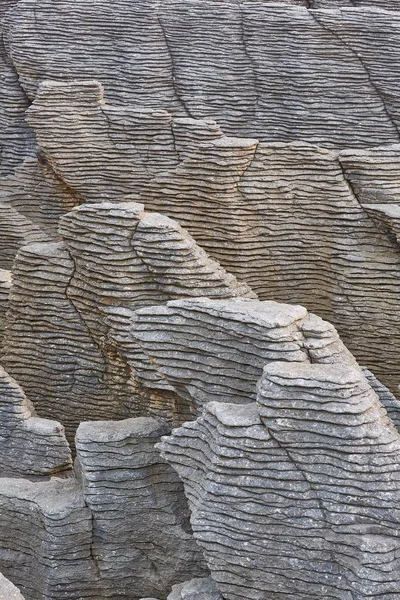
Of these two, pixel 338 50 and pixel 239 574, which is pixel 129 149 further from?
pixel 239 574

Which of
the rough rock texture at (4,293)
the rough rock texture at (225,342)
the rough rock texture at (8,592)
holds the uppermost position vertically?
the rough rock texture at (225,342)

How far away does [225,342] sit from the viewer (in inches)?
516

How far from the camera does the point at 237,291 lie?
15758 mm

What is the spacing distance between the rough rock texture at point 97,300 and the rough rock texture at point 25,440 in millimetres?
1447

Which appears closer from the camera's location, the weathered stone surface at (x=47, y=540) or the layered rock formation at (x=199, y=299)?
the layered rock formation at (x=199, y=299)

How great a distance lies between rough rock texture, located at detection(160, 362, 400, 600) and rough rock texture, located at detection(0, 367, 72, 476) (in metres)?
4.14

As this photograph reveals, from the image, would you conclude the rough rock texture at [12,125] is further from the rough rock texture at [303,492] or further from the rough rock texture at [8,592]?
the rough rock texture at [8,592]

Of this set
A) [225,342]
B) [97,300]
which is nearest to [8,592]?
[225,342]

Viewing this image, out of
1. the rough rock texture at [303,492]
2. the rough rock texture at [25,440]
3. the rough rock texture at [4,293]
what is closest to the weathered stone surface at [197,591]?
the rough rock texture at [303,492]

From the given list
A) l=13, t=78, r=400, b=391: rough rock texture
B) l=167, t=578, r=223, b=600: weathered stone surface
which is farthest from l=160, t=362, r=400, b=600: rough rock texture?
l=13, t=78, r=400, b=391: rough rock texture

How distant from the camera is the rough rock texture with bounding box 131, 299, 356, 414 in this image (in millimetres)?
12617

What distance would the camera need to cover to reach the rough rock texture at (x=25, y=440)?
50.8ft

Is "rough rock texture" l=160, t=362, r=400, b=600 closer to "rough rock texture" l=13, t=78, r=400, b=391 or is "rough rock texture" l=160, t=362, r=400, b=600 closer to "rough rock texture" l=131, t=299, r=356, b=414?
"rough rock texture" l=131, t=299, r=356, b=414

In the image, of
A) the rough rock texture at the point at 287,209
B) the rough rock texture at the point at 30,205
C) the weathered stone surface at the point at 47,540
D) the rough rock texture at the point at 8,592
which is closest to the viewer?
the rough rock texture at the point at 8,592
